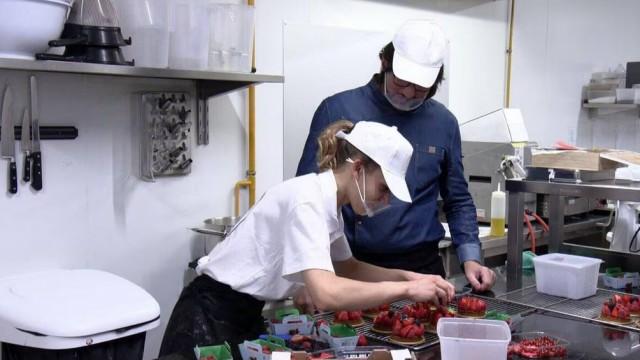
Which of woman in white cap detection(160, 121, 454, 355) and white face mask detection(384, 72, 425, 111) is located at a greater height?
white face mask detection(384, 72, 425, 111)

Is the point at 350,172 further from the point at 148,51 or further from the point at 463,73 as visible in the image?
the point at 463,73

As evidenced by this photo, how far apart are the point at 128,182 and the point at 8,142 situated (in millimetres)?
484

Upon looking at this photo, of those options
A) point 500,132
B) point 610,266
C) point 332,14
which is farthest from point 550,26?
point 610,266

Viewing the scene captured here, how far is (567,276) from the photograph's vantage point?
212 centimetres

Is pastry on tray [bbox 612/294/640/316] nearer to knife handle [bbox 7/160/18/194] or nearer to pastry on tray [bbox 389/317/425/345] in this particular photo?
pastry on tray [bbox 389/317/425/345]

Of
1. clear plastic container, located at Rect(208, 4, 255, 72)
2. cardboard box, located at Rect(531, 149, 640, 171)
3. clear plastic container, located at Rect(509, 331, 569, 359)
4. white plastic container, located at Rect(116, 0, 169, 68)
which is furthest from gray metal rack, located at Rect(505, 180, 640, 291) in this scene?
white plastic container, located at Rect(116, 0, 169, 68)

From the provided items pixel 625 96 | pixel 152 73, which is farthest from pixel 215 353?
pixel 625 96

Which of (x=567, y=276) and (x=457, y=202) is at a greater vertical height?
(x=457, y=202)

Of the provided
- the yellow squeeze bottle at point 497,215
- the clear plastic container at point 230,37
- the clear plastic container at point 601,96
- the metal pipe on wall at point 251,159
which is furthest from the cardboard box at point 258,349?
the clear plastic container at point 601,96

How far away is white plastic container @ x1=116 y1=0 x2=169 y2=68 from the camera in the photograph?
232 cm

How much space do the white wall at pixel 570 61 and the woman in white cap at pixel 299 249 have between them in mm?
3003

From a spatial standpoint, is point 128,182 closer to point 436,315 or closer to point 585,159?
point 436,315

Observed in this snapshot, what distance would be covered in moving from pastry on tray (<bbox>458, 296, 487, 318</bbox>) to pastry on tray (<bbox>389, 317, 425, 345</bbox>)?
7.6 inches

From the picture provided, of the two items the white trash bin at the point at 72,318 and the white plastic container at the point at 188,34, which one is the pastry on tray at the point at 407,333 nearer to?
the white trash bin at the point at 72,318
